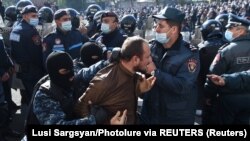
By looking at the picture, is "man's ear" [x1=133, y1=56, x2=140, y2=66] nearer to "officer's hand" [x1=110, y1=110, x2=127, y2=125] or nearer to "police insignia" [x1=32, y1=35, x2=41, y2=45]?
"officer's hand" [x1=110, y1=110, x2=127, y2=125]

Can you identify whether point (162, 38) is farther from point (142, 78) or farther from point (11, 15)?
point (11, 15)

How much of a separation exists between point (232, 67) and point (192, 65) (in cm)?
104

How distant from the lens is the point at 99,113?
2.81m

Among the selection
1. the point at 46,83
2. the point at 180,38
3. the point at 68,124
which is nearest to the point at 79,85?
the point at 46,83

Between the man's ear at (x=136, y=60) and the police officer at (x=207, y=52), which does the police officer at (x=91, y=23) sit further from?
the man's ear at (x=136, y=60)

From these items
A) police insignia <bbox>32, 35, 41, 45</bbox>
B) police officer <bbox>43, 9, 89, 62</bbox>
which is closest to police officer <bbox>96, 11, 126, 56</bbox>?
police officer <bbox>43, 9, 89, 62</bbox>

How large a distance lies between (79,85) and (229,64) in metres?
1.78

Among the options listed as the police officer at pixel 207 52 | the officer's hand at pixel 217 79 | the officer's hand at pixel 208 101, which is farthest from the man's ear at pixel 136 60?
the police officer at pixel 207 52

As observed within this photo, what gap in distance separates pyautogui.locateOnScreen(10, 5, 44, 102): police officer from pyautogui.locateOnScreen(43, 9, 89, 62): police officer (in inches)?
15.7

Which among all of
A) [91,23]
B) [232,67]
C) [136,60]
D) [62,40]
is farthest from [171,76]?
[91,23]

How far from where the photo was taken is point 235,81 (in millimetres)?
4027

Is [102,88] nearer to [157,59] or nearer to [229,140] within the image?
[157,59]

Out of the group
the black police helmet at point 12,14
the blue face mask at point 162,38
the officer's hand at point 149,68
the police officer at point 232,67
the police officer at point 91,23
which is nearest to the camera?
the officer's hand at point 149,68

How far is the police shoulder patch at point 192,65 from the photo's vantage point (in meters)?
3.35
